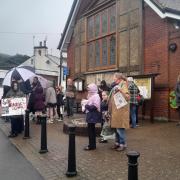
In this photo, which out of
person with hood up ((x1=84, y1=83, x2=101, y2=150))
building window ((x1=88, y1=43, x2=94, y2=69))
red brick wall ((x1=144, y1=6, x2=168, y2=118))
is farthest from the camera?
building window ((x1=88, y1=43, x2=94, y2=69))

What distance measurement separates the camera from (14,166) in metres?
7.42

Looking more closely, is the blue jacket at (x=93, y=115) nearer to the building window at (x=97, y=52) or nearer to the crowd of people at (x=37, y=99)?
the crowd of people at (x=37, y=99)

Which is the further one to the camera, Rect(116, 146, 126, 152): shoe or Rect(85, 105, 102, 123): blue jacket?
Rect(85, 105, 102, 123): blue jacket

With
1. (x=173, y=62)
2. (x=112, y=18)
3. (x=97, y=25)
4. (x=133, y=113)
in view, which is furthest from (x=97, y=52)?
(x=133, y=113)

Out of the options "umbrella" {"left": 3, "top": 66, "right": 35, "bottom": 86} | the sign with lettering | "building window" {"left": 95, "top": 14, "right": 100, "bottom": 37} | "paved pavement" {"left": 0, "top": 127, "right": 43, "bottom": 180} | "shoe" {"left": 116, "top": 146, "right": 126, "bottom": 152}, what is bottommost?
"paved pavement" {"left": 0, "top": 127, "right": 43, "bottom": 180}

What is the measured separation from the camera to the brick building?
1395 cm

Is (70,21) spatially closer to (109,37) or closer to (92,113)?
(109,37)

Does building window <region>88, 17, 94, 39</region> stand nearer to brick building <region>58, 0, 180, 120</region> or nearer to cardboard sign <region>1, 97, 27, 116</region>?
brick building <region>58, 0, 180, 120</region>

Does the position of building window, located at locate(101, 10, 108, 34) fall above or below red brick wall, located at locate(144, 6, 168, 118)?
above

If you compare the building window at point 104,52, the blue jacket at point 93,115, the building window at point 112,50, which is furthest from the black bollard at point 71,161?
the building window at point 104,52

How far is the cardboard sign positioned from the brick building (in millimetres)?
5804

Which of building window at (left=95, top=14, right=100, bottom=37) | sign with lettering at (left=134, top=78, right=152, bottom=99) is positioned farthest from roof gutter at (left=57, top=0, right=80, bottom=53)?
sign with lettering at (left=134, top=78, right=152, bottom=99)

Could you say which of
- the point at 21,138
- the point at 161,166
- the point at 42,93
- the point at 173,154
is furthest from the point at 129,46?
the point at 161,166

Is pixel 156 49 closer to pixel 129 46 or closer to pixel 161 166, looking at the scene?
pixel 129 46
